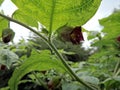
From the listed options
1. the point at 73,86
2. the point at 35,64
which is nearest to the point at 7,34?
the point at 35,64

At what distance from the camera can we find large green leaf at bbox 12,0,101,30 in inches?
31.0

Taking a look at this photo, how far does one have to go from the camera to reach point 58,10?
Answer: 83cm

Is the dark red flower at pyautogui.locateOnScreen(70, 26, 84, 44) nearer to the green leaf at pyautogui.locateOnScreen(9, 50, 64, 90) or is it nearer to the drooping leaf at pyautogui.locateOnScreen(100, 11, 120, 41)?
the green leaf at pyautogui.locateOnScreen(9, 50, 64, 90)

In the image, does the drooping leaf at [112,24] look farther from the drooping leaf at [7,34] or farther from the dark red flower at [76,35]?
the drooping leaf at [7,34]

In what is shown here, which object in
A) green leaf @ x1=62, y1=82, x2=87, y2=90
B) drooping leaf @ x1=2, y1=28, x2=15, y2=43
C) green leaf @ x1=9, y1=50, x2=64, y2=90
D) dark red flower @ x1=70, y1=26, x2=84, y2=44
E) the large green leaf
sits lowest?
green leaf @ x1=62, y1=82, x2=87, y2=90

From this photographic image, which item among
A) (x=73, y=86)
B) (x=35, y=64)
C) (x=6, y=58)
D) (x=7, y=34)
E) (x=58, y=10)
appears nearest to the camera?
(x=58, y=10)

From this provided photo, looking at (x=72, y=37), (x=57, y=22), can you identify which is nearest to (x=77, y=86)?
(x=72, y=37)

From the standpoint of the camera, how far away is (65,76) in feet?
4.18

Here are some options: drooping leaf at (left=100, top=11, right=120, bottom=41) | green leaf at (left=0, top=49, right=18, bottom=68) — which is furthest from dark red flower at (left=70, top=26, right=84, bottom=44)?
green leaf at (left=0, top=49, right=18, bottom=68)

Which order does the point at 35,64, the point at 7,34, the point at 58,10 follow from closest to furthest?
1. the point at 58,10
2. the point at 35,64
3. the point at 7,34

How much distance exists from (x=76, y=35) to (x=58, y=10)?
0.49 ft

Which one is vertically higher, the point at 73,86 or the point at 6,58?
the point at 6,58

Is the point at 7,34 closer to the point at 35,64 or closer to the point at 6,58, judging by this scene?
the point at 35,64

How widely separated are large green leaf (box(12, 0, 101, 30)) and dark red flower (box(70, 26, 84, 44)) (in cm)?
8
